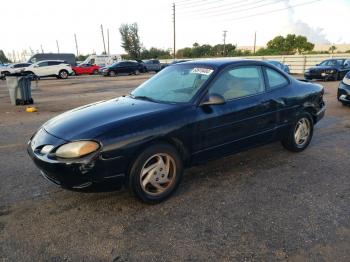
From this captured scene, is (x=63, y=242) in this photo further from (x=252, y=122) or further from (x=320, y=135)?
(x=320, y=135)

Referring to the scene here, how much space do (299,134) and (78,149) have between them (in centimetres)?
352

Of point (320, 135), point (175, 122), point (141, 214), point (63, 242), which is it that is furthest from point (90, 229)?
point (320, 135)

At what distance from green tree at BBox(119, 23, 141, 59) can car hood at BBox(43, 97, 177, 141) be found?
6350 centimetres

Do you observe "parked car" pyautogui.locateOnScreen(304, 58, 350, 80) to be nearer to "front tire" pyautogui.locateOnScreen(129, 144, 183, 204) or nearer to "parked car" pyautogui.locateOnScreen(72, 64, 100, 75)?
"front tire" pyautogui.locateOnScreen(129, 144, 183, 204)

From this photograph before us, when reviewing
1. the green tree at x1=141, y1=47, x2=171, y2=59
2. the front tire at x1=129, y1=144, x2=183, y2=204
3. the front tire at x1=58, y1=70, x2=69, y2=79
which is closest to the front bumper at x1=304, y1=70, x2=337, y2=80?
the front tire at x1=129, y1=144, x2=183, y2=204

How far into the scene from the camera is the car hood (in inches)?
124

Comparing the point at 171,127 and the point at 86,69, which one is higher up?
the point at 171,127

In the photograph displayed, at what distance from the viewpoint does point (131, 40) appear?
65750 mm

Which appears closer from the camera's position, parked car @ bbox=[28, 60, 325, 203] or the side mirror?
parked car @ bbox=[28, 60, 325, 203]

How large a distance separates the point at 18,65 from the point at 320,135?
28173 millimetres

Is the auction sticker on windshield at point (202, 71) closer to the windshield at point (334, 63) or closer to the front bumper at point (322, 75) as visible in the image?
the front bumper at point (322, 75)

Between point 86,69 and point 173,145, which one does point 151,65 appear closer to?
point 86,69

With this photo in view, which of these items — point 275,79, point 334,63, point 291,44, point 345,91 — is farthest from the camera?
point 291,44

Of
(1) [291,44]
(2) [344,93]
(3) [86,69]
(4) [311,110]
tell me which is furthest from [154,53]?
(4) [311,110]
